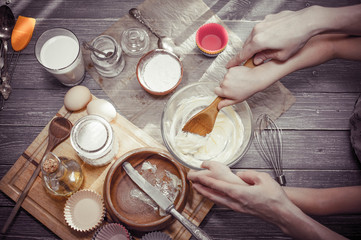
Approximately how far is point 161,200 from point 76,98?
1.80 ft

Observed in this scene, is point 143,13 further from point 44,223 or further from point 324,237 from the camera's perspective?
point 324,237

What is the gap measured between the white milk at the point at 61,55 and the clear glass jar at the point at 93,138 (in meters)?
0.25

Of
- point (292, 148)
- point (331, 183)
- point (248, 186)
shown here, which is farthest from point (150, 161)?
point (331, 183)

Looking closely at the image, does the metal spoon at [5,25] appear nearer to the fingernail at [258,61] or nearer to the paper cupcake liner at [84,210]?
the paper cupcake liner at [84,210]

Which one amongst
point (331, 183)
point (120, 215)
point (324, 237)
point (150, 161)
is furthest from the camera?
point (331, 183)

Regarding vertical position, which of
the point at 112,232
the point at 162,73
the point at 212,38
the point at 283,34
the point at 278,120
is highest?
the point at 283,34

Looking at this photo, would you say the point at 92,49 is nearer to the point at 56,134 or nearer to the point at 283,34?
the point at 56,134

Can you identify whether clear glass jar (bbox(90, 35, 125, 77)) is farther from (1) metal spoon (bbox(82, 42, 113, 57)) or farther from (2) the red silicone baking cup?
(2) the red silicone baking cup

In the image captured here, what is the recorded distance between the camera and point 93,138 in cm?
104

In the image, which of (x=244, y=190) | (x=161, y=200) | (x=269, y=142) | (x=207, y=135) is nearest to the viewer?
(x=244, y=190)

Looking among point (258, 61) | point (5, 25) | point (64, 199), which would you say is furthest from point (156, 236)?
point (5, 25)

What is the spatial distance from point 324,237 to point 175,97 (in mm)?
699

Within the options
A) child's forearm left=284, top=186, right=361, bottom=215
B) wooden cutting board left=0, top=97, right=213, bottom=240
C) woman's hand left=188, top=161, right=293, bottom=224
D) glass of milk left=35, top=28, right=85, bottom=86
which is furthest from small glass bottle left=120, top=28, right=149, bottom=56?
child's forearm left=284, top=186, right=361, bottom=215

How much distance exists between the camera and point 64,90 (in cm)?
124
